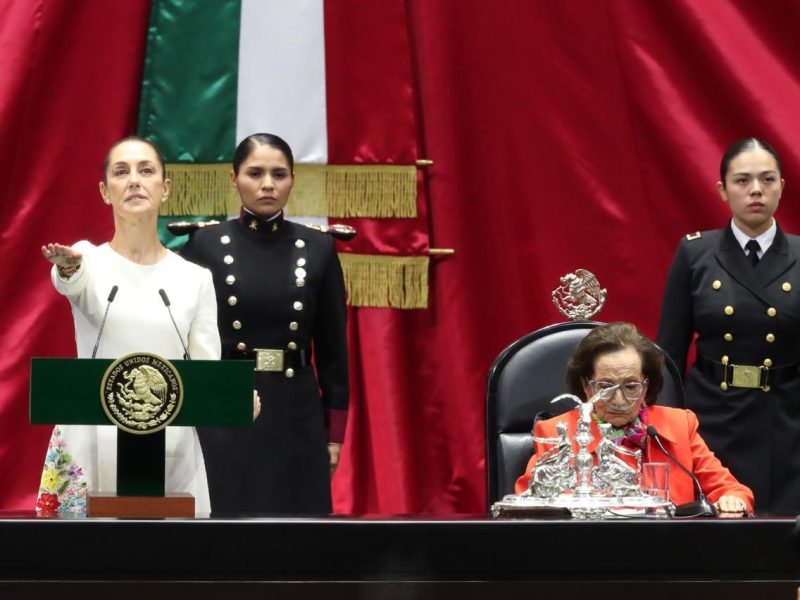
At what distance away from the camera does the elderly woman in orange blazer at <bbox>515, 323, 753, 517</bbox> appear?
267 cm

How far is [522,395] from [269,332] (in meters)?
0.83

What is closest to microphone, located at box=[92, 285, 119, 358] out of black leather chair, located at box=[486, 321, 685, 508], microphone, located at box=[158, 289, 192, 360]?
microphone, located at box=[158, 289, 192, 360]

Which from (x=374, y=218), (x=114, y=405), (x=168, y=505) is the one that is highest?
(x=374, y=218)

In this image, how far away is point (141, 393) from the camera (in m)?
2.15

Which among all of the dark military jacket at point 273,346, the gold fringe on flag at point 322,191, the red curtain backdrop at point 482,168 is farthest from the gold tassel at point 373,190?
the dark military jacket at point 273,346

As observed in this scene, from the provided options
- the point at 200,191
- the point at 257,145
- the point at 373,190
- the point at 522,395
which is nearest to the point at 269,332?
the point at 257,145

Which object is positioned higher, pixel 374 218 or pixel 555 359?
pixel 374 218

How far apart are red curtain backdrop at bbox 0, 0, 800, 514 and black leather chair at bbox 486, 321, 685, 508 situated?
62.9 inches

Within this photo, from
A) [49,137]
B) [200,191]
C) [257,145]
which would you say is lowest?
[257,145]

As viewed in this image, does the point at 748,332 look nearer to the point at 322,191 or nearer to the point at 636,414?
the point at 636,414
